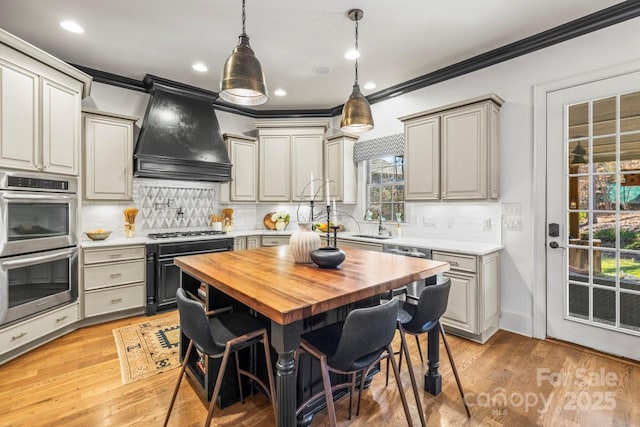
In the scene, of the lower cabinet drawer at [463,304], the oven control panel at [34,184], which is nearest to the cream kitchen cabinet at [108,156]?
the oven control panel at [34,184]

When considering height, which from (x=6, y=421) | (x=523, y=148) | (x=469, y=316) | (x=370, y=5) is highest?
(x=370, y=5)

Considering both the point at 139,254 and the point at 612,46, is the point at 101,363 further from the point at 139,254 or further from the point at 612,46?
the point at 612,46

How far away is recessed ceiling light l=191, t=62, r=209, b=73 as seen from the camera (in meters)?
3.58

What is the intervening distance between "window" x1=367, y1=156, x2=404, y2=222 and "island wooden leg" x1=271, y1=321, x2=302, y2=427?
3106mm

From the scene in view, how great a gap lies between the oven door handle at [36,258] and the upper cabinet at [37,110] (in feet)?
2.48

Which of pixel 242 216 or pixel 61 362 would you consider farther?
pixel 242 216

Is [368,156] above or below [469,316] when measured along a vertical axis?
above

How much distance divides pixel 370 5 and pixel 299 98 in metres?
2.25

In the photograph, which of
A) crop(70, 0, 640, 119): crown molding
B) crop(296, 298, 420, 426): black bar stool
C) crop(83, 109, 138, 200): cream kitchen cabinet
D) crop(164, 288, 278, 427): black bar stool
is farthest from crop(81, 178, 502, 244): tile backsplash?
crop(164, 288, 278, 427): black bar stool

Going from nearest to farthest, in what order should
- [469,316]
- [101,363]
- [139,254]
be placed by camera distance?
[101,363] < [469,316] < [139,254]

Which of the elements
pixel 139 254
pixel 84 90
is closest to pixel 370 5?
pixel 84 90

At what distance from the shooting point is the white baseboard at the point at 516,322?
10.0 feet

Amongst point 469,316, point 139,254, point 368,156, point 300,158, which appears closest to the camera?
point 469,316

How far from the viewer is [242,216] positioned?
16.8 feet
